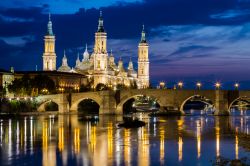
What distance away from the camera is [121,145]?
35.4 meters

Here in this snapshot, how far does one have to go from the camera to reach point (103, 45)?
110 meters

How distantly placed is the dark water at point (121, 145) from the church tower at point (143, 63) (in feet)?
257

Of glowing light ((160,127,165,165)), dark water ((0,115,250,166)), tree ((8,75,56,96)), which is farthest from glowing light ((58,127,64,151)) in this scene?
tree ((8,75,56,96))

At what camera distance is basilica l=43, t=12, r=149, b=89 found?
11044cm

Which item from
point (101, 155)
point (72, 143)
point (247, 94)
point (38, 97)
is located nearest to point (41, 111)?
point (38, 97)

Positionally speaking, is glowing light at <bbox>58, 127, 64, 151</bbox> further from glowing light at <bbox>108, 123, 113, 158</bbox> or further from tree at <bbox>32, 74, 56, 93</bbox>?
tree at <bbox>32, 74, 56, 93</bbox>

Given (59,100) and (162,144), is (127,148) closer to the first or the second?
(162,144)

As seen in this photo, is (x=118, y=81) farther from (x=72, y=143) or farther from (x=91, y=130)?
(x=72, y=143)

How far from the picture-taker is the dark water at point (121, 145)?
97.2ft

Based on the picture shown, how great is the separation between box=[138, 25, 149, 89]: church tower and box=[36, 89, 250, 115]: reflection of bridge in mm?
54682

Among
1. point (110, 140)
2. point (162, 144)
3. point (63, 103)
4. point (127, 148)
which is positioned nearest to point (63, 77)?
point (63, 103)

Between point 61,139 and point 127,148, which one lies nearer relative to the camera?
point 127,148

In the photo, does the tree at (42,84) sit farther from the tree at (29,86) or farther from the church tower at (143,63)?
the church tower at (143,63)

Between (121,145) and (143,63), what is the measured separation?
310 feet
